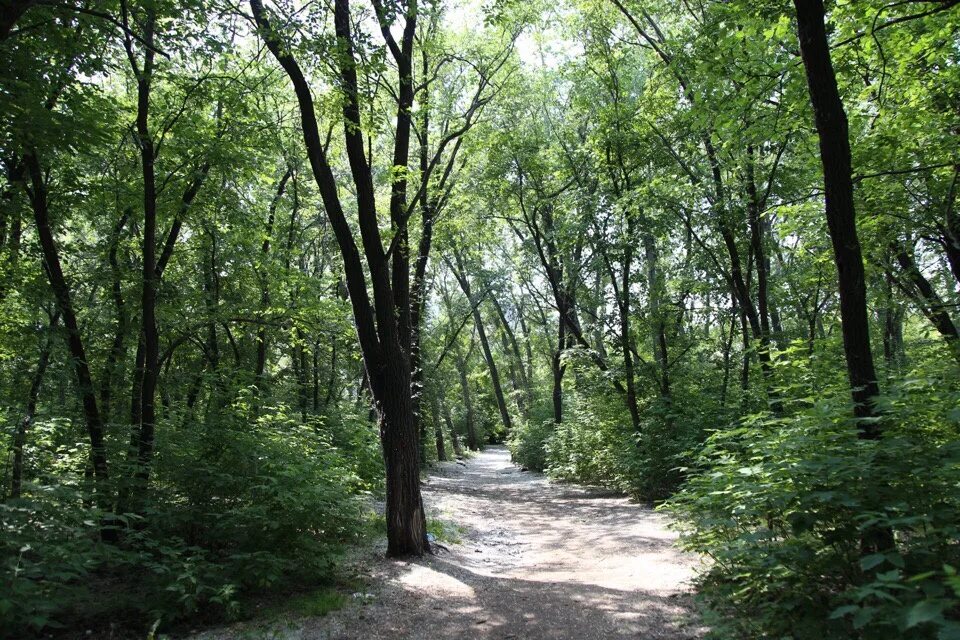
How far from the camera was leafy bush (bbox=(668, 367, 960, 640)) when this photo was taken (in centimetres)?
289

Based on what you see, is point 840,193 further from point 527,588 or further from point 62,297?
point 62,297

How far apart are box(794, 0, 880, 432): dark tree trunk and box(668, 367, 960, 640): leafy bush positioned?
256 millimetres

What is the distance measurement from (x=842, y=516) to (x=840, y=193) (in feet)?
7.70

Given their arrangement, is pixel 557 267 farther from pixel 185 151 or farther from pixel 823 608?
pixel 823 608

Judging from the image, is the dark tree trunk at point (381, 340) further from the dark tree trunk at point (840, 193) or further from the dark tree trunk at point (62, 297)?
the dark tree trunk at point (840, 193)

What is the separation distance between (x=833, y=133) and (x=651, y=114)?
922 cm

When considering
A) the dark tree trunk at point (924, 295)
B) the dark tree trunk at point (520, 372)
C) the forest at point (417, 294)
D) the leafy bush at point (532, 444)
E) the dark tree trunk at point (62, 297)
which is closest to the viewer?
the forest at point (417, 294)

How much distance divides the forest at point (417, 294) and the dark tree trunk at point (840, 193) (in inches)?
0.9

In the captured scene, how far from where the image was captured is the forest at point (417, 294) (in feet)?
12.5

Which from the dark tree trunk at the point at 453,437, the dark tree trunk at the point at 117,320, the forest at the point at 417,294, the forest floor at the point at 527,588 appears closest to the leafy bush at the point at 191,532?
the forest at the point at 417,294

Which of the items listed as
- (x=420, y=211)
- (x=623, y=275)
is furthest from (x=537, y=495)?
(x=420, y=211)

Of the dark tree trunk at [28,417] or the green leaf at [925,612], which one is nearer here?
the green leaf at [925,612]

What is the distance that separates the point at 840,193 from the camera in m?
4.04

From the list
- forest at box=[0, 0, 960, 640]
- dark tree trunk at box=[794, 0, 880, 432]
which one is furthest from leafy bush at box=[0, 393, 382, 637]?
dark tree trunk at box=[794, 0, 880, 432]
